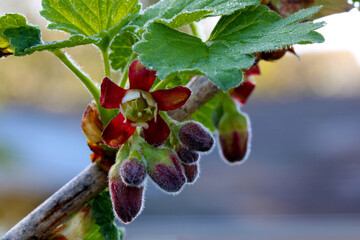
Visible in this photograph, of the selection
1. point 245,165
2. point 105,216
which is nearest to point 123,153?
point 105,216

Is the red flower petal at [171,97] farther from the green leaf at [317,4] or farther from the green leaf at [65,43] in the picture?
the green leaf at [317,4]

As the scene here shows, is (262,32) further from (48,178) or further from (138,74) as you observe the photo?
(48,178)

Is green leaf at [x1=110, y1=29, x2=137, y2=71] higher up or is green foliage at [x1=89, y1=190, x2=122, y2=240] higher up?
green leaf at [x1=110, y1=29, x2=137, y2=71]

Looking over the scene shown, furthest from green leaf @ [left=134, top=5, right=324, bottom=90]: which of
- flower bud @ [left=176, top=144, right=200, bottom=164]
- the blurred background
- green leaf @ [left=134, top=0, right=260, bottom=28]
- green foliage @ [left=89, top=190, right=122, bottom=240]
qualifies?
the blurred background

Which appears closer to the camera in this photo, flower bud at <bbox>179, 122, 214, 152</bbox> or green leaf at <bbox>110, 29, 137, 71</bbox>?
flower bud at <bbox>179, 122, 214, 152</bbox>

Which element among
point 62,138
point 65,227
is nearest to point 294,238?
point 62,138

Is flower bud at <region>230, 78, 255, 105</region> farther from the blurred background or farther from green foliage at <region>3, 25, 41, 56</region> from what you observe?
the blurred background

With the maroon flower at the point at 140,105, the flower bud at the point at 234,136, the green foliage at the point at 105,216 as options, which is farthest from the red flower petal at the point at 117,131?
the flower bud at the point at 234,136
